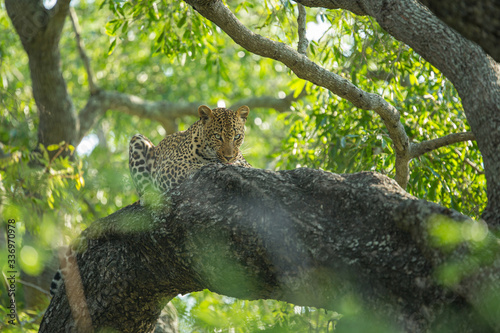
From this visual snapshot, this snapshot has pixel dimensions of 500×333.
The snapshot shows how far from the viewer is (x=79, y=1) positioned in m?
15.8

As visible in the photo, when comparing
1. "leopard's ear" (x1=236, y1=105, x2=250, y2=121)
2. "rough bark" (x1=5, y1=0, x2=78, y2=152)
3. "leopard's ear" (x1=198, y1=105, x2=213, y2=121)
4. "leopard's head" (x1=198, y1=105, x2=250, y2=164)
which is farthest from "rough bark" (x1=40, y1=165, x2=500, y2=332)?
"rough bark" (x1=5, y1=0, x2=78, y2=152)

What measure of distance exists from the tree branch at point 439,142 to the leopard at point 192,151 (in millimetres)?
2188

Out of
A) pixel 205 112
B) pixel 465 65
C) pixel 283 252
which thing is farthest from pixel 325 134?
pixel 283 252

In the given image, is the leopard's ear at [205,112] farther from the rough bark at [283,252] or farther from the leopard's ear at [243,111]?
the rough bark at [283,252]

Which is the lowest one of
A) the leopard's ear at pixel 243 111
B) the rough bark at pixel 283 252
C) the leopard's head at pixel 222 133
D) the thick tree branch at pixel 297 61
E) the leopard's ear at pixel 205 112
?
the rough bark at pixel 283 252

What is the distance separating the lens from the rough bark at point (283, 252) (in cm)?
281

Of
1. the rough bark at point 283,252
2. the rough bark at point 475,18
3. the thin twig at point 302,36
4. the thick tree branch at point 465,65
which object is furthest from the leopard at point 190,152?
the rough bark at point 475,18

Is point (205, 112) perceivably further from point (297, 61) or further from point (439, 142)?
point (439, 142)

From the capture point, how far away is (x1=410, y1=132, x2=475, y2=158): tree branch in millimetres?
4571

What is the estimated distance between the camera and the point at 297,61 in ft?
14.7

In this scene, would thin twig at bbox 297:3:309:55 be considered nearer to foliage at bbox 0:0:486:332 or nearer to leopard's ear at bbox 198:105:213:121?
foliage at bbox 0:0:486:332

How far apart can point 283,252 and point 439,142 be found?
81.8 inches

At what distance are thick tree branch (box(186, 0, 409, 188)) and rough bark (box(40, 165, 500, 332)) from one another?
0.98 metres

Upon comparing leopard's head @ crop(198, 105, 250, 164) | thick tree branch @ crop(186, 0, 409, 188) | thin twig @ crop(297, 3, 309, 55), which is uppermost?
thin twig @ crop(297, 3, 309, 55)
